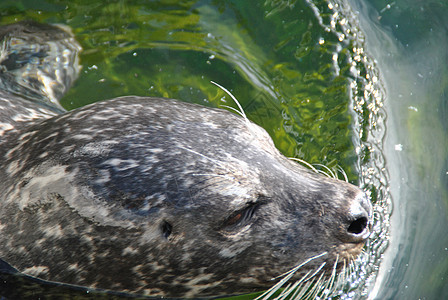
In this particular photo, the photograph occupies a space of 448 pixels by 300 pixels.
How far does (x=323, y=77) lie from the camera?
4246 millimetres

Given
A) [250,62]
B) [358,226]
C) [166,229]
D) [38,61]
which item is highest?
[250,62]

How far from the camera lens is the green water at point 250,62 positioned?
158 inches

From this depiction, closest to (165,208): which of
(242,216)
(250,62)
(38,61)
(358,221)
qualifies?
(242,216)

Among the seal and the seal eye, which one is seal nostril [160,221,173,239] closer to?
the seal

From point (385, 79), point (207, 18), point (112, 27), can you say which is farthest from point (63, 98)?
point (385, 79)

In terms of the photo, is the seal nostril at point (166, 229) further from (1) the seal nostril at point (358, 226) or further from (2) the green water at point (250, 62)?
(2) the green water at point (250, 62)

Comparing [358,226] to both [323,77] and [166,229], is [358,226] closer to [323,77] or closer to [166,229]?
[166,229]

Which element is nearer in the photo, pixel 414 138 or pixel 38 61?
pixel 414 138

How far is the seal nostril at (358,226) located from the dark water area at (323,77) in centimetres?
89

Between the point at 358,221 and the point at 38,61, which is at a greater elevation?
the point at 38,61

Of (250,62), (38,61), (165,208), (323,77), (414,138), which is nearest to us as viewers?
(165,208)

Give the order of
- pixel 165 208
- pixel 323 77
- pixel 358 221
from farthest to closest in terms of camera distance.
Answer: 1. pixel 323 77
2. pixel 358 221
3. pixel 165 208

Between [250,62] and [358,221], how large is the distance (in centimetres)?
211

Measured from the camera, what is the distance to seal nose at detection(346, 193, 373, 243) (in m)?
2.54
